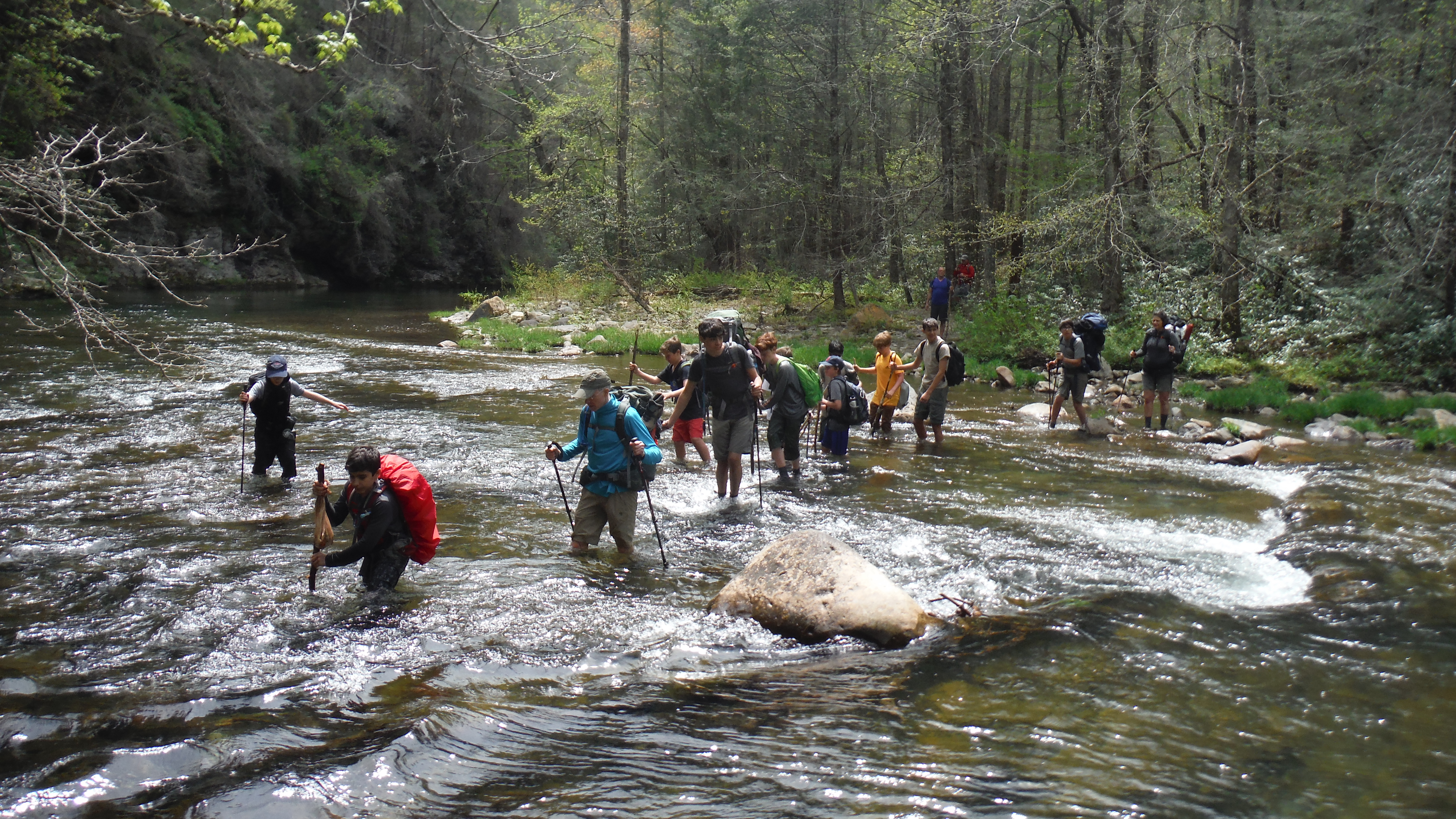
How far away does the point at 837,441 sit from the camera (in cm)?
1247

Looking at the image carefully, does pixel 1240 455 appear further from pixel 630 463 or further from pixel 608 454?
pixel 608 454

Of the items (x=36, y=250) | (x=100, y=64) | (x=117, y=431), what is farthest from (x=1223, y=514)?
(x=100, y=64)

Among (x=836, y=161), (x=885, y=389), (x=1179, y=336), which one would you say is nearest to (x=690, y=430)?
(x=885, y=389)

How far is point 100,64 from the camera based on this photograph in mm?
32969

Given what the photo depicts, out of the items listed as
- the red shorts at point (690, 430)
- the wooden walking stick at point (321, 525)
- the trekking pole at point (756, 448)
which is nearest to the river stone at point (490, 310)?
the red shorts at point (690, 430)

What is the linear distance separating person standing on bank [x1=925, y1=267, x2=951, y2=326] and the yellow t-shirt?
9.97 m

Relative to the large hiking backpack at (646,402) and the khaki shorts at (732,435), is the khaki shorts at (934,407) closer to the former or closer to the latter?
the khaki shorts at (732,435)

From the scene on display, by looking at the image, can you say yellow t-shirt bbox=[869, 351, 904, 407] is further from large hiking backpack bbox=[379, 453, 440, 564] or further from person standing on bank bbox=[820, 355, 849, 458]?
large hiking backpack bbox=[379, 453, 440, 564]

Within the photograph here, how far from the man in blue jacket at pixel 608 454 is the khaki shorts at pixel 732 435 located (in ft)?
6.38

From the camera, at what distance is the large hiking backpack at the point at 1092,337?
14367mm

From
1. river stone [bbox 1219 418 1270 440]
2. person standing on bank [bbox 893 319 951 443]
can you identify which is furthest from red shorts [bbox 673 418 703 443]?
river stone [bbox 1219 418 1270 440]

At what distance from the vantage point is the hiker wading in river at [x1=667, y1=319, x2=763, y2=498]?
9719mm

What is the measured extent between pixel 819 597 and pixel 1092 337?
9819mm

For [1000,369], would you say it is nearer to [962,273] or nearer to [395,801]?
[962,273]
